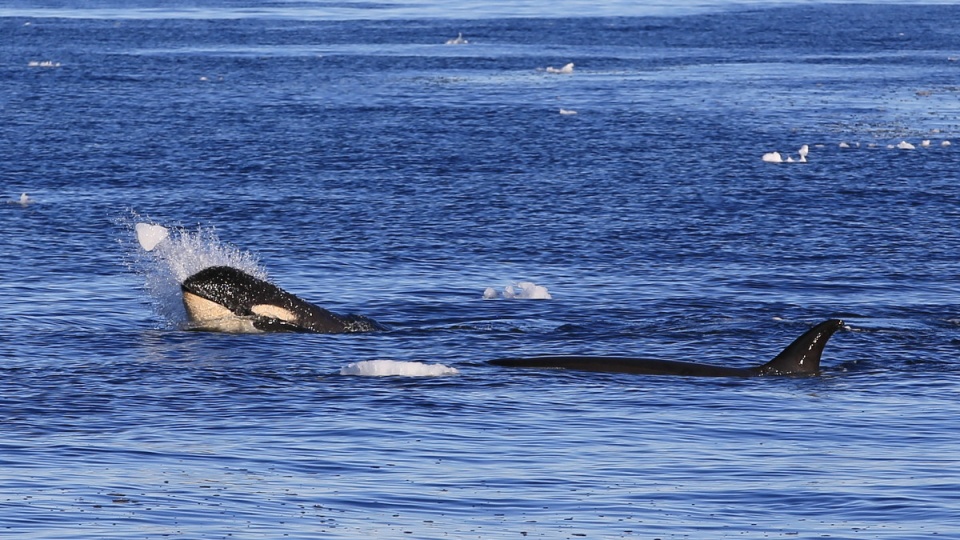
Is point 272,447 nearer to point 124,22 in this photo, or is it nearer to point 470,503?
point 470,503

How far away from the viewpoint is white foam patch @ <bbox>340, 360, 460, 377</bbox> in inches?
863

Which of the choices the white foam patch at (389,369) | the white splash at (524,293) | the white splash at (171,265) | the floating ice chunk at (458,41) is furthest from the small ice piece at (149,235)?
the floating ice chunk at (458,41)

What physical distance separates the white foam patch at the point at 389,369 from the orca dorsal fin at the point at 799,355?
13.0 feet

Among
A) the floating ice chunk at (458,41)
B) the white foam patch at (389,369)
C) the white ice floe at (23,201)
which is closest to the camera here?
the white foam patch at (389,369)

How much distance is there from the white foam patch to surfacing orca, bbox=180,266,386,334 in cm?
318

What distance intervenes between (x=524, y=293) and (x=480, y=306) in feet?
3.05

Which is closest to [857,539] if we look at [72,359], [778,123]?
[72,359]

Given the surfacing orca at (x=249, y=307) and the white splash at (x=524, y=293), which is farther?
the white splash at (x=524, y=293)

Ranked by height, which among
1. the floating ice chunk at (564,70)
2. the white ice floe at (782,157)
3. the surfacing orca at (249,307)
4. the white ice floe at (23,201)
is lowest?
the floating ice chunk at (564,70)

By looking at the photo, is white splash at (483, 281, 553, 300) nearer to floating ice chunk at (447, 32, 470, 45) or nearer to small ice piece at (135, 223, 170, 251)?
small ice piece at (135, 223, 170, 251)

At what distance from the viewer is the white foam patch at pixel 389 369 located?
2192 centimetres

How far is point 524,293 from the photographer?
28234 millimetres

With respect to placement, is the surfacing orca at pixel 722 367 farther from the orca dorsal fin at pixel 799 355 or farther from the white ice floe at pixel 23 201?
the white ice floe at pixel 23 201

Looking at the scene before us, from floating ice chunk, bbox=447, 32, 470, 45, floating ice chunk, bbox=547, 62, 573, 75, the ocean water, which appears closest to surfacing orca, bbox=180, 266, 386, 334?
the ocean water
